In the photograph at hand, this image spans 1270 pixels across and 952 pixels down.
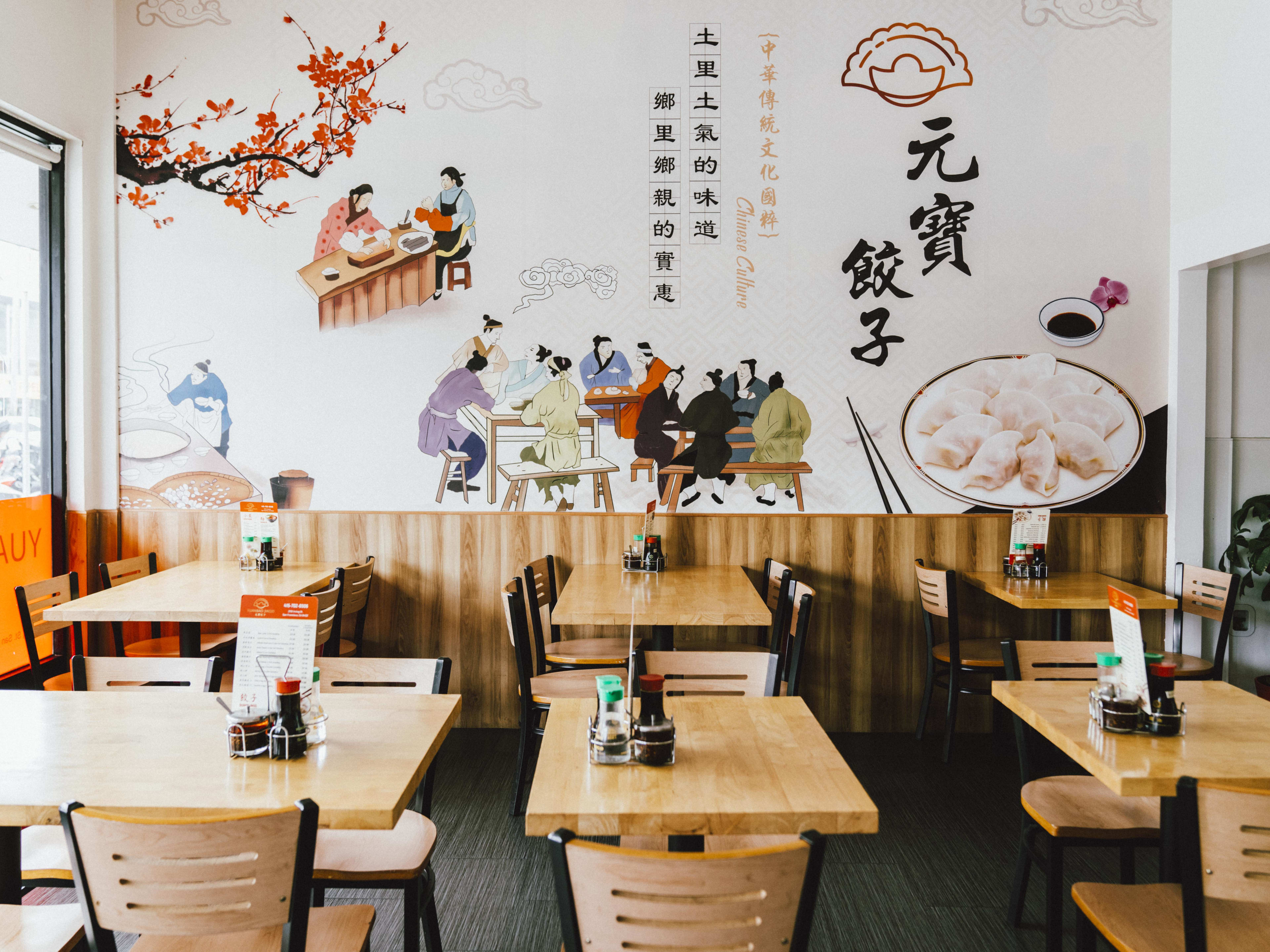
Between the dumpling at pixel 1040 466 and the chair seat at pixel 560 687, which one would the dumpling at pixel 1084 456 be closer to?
the dumpling at pixel 1040 466

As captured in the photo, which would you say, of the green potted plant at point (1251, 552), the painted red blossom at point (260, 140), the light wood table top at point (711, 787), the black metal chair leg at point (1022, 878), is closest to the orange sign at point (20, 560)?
the painted red blossom at point (260, 140)

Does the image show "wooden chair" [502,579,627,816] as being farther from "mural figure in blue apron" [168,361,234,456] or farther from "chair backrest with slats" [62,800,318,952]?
"mural figure in blue apron" [168,361,234,456]

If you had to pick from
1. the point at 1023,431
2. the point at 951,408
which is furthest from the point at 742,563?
the point at 1023,431

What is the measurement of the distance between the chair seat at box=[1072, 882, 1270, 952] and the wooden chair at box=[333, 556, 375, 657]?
9.96 ft

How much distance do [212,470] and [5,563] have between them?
1.02 metres

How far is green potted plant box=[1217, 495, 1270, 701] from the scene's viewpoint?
4098mm

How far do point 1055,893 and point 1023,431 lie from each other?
2.79 meters

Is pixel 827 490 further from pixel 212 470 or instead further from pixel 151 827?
pixel 151 827

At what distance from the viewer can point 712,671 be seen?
8.61 feet

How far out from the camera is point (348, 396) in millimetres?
4625

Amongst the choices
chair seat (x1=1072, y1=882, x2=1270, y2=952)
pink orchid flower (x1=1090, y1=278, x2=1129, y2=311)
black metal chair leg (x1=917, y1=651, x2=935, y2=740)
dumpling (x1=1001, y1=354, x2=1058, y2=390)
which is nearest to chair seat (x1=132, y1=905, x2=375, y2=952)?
chair seat (x1=1072, y1=882, x2=1270, y2=952)

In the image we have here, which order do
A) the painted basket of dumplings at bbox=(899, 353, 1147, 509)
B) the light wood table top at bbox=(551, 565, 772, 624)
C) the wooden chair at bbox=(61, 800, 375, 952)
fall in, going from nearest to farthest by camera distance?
1. the wooden chair at bbox=(61, 800, 375, 952)
2. the light wood table top at bbox=(551, 565, 772, 624)
3. the painted basket of dumplings at bbox=(899, 353, 1147, 509)

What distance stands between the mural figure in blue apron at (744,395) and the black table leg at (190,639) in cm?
269

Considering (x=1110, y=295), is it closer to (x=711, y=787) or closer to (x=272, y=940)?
(x=711, y=787)
